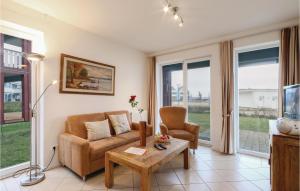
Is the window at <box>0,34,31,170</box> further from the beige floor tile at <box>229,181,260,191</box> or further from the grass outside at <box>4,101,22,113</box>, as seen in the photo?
the beige floor tile at <box>229,181,260,191</box>

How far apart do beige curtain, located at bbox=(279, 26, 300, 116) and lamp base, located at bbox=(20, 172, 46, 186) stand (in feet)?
13.2

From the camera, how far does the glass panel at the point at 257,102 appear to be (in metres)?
3.10

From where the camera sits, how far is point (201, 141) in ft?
13.1

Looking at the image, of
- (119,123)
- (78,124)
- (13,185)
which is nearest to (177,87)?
(119,123)

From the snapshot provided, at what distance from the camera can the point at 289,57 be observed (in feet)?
8.79

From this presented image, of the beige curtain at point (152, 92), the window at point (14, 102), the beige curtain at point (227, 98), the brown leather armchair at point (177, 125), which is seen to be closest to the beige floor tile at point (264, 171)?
the beige curtain at point (227, 98)

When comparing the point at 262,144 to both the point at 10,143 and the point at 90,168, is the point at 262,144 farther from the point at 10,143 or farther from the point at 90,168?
the point at 10,143

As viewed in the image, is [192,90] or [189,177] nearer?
[189,177]

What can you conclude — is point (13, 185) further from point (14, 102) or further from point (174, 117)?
point (174, 117)

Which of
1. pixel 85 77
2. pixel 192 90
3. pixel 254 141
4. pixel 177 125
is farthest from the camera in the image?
pixel 192 90

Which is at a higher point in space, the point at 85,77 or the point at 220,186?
the point at 85,77

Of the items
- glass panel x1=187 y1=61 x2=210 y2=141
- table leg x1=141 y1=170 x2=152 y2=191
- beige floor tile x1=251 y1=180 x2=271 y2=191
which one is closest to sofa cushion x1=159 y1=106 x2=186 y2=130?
glass panel x1=187 y1=61 x2=210 y2=141

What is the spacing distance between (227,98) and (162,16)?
2151 mm

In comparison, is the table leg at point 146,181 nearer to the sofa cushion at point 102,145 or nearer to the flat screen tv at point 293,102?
the sofa cushion at point 102,145
